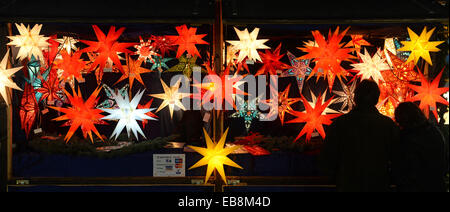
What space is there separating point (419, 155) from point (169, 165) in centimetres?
226

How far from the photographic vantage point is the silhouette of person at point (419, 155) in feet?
8.28

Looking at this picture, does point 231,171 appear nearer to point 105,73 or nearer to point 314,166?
point 314,166

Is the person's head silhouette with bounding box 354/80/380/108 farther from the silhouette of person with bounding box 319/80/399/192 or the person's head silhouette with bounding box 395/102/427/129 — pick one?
the person's head silhouette with bounding box 395/102/427/129

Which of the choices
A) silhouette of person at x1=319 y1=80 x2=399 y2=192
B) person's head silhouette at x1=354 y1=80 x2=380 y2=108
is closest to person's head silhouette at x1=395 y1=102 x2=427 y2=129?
silhouette of person at x1=319 y1=80 x2=399 y2=192

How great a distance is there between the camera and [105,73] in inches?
147

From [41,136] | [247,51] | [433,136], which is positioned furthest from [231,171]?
[41,136]

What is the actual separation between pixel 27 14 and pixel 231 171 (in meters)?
2.53

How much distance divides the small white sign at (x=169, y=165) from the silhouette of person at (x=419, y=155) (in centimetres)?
199

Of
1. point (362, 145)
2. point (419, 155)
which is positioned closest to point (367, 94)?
point (362, 145)

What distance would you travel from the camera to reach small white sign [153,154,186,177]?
3.30 metres

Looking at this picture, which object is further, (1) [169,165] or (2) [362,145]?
(1) [169,165]

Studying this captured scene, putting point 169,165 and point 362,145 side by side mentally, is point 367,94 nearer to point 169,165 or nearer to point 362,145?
point 362,145

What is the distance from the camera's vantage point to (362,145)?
2582 millimetres

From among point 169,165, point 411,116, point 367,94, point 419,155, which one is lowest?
point 169,165
